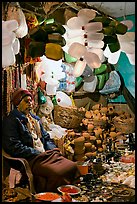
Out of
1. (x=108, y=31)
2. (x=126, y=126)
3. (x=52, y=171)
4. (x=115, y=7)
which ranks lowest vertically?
(x=126, y=126)

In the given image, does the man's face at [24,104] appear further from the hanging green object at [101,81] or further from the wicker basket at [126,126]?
the wicker basket at [126,126]

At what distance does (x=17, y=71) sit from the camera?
2775mm

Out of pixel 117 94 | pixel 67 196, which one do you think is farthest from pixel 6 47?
pixel 117 94

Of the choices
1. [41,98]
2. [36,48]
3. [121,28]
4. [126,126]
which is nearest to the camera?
[36,48]

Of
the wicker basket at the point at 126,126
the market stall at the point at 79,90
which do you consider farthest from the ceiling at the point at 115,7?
the wicker basket at the point at 126,126

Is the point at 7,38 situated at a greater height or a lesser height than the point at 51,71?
greater

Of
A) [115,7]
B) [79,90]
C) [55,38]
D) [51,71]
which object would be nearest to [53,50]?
[55,38]

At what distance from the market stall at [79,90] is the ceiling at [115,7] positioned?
0.78 feet

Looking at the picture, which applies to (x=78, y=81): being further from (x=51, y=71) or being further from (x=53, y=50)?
(x=53, y=50)

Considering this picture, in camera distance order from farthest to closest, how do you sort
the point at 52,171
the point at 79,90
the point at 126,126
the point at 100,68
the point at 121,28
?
the point at 79,90, the point at 126,126, the point at 100,68, the point at 52,171, the point at 121,28

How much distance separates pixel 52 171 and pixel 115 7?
2347 mm

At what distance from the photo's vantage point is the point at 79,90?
4.34 metres

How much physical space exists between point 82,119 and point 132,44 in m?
2.11

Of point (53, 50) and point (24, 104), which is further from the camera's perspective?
point (24, 104)
